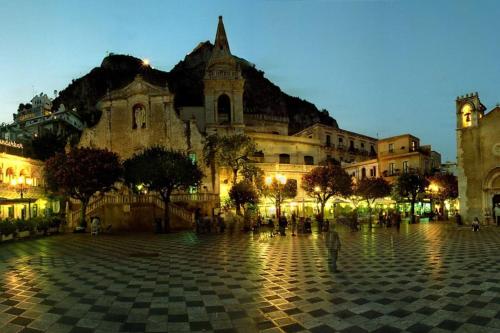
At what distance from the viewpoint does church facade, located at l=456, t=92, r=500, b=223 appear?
32375 millimetres

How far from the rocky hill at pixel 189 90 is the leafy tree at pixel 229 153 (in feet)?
136

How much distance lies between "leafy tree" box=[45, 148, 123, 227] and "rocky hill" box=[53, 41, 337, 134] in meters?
54.1

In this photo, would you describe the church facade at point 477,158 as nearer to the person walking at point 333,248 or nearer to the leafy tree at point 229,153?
the leafy tree at point 229,153

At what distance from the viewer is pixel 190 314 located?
313 inches

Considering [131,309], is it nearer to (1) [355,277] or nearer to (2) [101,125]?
(1) [355,277]

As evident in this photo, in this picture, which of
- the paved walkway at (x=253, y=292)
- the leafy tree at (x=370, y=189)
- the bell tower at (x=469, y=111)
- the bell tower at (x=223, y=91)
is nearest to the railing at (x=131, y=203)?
the paved walkway at (x=253, y=292)

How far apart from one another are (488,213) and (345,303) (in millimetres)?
29715

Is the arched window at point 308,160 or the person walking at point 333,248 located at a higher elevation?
the arched window at point 308,160

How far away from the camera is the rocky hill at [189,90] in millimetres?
89500

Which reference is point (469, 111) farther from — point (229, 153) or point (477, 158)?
point (229, 153)

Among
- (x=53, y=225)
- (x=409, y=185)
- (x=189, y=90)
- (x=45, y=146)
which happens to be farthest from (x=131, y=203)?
(x=189, y=90)

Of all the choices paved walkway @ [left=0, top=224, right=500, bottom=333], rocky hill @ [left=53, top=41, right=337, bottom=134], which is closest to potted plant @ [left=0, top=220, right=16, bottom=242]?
paved walkway @ [left=0, top=224, right=500, bottom=333]

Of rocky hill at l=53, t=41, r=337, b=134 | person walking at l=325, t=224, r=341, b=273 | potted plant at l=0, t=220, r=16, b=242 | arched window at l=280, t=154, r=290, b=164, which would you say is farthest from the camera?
rocky hill at l=53, t=41, r=337, b=134

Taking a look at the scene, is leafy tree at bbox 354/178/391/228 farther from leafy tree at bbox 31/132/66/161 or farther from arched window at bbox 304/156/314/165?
leafy tree at bbox 31/132/66/161
